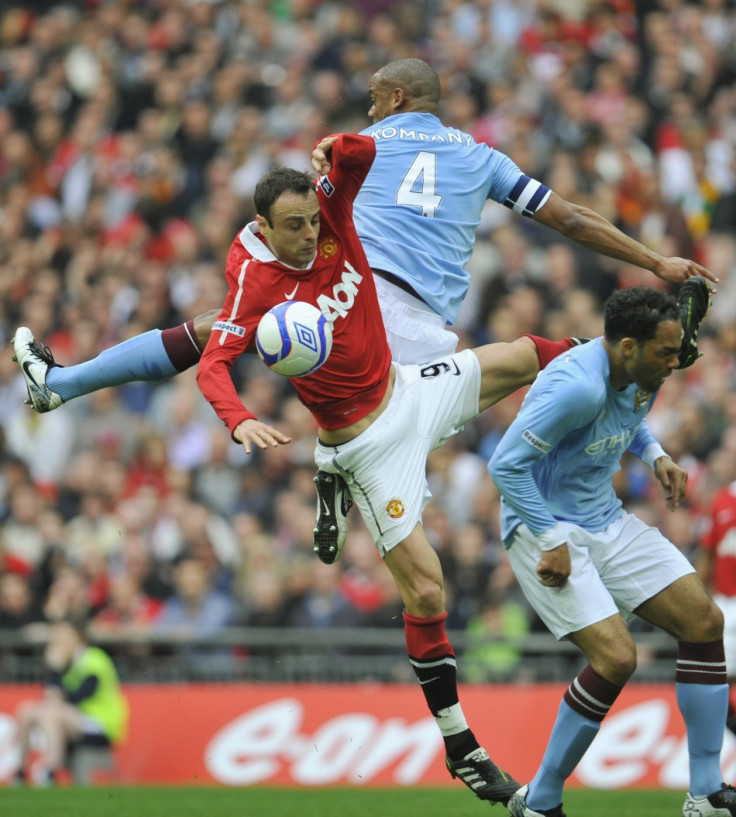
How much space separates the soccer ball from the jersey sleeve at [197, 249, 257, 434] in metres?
0.15

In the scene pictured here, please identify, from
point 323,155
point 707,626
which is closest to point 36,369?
point 323,155

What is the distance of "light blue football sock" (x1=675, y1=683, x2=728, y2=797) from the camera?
7660 mm

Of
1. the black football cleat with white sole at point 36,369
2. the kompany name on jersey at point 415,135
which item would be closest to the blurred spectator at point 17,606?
the black football cleat with white sole at point 36,369

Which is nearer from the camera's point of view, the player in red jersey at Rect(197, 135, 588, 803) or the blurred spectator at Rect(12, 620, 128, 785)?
the player in red jersey at Rect(197, 135, 588, 803)

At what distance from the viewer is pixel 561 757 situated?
7.71m

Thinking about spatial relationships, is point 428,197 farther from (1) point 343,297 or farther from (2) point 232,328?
(2) point 232,328

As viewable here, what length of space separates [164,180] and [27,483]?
13.2ft

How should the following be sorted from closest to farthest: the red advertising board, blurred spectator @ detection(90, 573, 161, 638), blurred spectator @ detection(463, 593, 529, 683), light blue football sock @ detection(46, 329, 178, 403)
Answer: light blue football sock @ detection(46, 329, 178, 403) < the red advertising board < blurred spectator @ detection(463, 593, 529, 683) < blurred spectator @ detection(90, 573, 161, 638)

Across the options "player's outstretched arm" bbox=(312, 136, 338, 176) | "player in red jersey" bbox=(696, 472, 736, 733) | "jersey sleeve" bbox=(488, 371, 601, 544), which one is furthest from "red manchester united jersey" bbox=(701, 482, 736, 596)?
"player's outstretched arm" bbox=(312, 136, 338, 176)

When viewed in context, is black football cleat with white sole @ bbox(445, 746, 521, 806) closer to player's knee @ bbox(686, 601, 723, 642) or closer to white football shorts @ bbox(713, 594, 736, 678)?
player's knee @ bbox(686, 601, 723, 642)

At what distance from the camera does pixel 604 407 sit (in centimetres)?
785

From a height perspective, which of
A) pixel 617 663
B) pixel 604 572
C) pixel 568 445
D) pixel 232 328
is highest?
pixel 232 328

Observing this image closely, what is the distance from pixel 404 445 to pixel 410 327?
750 millimetres

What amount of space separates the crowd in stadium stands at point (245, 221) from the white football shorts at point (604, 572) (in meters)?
4.81
